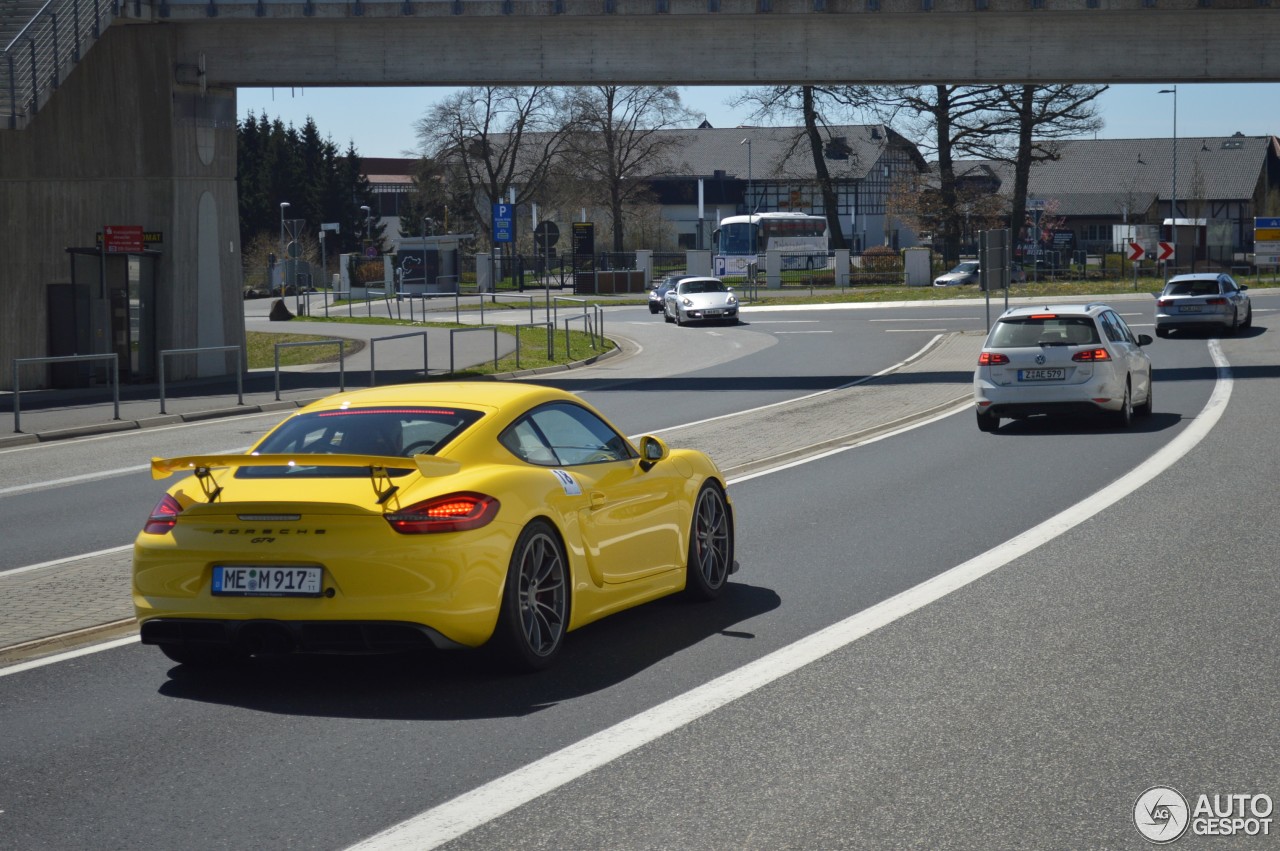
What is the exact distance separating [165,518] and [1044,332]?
48.5ft

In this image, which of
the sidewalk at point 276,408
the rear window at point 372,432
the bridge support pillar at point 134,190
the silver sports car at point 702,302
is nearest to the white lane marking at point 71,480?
the sidewalk at point 276,408

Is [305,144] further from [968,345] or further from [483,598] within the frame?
[483,598]

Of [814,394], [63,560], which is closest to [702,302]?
[814,394]

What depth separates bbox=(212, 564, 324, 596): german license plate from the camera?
22.9ft

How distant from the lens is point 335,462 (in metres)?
7.24

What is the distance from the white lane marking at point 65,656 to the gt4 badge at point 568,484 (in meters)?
2.49

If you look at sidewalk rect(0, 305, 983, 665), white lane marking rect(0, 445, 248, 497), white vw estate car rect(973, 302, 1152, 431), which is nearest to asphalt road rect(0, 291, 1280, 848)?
sidewalk rect(0, 305, 983, 665)

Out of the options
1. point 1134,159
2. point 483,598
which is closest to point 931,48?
point 483,598

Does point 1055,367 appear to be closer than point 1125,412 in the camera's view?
Yes

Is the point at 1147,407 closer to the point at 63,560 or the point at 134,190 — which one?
the point at 63,560

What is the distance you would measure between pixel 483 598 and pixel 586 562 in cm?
95

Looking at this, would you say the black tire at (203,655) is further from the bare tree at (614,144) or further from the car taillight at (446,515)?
the bare tree at (614,144)

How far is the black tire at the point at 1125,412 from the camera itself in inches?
784

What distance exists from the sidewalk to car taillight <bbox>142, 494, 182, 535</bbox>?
1267 mm
